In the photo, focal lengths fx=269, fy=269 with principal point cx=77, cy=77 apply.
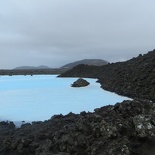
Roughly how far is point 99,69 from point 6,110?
23.9 metres

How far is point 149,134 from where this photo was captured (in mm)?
5102

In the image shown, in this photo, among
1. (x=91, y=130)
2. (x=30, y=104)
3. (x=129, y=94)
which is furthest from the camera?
(x=129, y=94)

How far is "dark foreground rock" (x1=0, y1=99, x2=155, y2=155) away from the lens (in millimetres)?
4957

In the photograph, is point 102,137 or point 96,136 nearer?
point 102,137

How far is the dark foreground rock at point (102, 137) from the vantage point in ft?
16.3

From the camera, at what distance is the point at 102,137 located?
5.18 meters

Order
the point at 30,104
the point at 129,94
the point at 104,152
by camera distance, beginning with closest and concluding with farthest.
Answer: the point at 104,152
the point at 30,104
the point at 129,94

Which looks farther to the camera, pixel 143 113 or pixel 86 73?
pixel 86 73

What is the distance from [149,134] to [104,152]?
3.20 ft

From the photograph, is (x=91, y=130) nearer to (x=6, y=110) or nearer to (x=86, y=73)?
(x=6, y=110)

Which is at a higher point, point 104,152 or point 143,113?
point 143,113

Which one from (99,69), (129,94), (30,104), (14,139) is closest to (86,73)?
(99,69)

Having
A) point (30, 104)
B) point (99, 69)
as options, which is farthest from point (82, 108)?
point (99, 69)

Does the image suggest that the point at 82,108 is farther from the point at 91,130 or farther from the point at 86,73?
the point at 86,73
